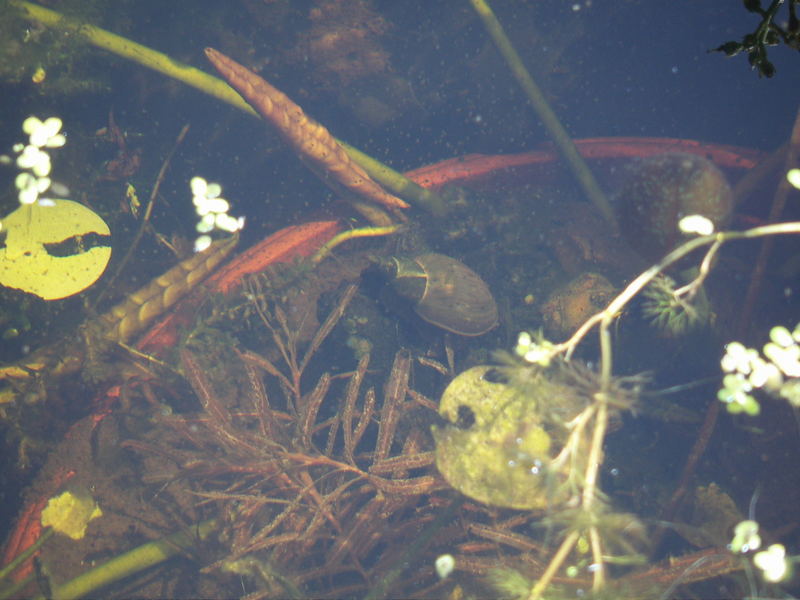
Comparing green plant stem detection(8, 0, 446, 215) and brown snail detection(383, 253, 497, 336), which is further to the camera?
green plant stem detection(8, 0, 446, 215)

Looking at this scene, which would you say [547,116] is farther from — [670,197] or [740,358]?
[740,358]

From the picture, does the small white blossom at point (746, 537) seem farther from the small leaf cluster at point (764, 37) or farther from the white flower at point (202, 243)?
the white flower at point (202, 243)

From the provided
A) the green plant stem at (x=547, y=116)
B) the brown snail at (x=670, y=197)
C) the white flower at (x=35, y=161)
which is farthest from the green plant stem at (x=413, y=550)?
the white flower at (x=35, y=161)

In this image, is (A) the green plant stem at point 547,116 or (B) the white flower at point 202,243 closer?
(A) the green plant stem at point 547,116

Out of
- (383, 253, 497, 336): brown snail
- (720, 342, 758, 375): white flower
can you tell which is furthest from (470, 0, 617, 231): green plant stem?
(720, 342, 758, 375): white flower

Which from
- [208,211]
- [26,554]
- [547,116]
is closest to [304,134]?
[208,211]

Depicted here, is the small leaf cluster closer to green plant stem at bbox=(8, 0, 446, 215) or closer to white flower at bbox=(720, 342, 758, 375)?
white flower at bbox=(720, 342, 758, 375)

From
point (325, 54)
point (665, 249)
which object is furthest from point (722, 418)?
point (325, 54)
